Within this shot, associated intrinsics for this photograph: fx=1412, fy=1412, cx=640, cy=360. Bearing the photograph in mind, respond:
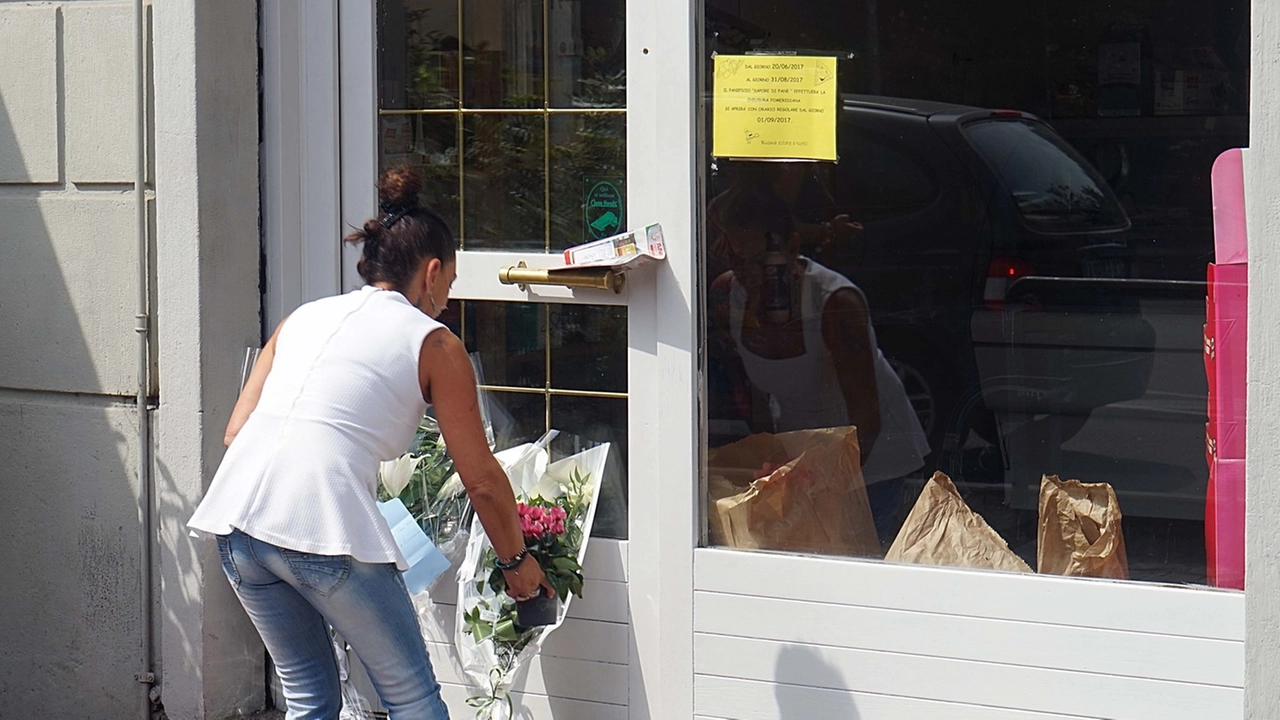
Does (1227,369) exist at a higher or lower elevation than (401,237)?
lower

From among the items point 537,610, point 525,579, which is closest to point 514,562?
point 525,579

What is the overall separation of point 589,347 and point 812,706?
3.38 feet

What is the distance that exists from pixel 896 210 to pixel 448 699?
1.75m

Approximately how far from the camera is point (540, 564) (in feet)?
10.8

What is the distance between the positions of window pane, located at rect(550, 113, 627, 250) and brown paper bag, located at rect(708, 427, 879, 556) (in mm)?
650

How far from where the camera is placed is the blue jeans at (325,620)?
2787 mm

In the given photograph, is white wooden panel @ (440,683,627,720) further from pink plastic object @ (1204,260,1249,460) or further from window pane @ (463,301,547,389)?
pink plastic object @ (1204,260,1249,460)

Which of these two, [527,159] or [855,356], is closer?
[855,356]

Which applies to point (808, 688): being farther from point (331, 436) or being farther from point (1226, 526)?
point (331, 436)

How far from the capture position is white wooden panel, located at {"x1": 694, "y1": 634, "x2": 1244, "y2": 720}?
2.99 meters

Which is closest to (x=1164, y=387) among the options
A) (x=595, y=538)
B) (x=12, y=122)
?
(x=595, y=538)

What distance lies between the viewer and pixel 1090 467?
3191 mm

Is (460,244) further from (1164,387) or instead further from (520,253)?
(1164,387)

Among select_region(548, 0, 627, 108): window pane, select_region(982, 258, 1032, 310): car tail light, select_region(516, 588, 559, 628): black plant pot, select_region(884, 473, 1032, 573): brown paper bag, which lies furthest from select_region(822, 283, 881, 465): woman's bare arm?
select_region(516, 588, 559, 628): black plant pot
